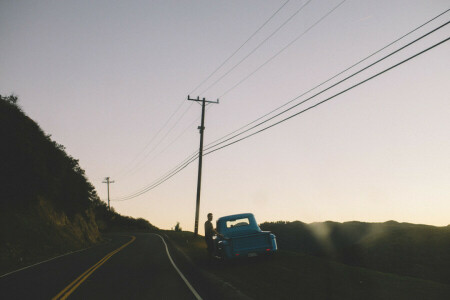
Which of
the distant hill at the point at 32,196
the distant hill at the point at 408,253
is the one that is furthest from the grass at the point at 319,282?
the distant hill at the point at 408,253

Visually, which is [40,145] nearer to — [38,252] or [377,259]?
[38,252]

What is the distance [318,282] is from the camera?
28.3 ft

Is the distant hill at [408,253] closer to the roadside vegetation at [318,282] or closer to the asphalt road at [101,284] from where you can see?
the roadside vegetation at [318,282]

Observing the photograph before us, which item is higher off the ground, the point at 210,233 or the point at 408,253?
the point at 210,233

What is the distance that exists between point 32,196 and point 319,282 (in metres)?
24.6

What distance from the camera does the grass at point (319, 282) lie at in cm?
725

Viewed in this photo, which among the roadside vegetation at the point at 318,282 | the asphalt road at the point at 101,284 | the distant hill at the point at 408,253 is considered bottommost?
the distant hill at the point at 408,253

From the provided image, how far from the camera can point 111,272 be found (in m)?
12.0

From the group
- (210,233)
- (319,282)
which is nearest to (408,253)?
(210,233)

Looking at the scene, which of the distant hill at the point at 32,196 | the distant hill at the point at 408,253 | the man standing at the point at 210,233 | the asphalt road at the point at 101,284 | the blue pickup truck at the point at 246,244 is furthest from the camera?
the distant hill at the point at 408,253

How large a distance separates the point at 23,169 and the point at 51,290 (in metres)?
19.2

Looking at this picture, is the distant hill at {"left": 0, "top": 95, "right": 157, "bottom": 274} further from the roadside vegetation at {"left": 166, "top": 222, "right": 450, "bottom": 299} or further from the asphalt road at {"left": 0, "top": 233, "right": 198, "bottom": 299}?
the roadside vegetation at {"left": 166, "top": 222, "right": 450, "bottom": 299}

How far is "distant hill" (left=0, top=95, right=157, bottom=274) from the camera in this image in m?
20.5

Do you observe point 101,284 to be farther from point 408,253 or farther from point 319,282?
point 408,253
